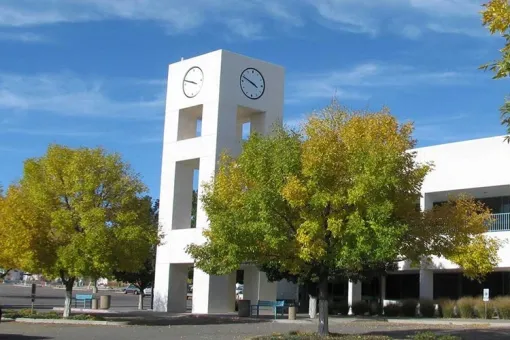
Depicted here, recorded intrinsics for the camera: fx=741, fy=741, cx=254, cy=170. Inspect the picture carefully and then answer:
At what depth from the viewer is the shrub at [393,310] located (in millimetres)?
39750

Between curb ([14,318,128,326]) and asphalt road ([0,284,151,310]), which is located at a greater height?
curb ([14,318,128,326])

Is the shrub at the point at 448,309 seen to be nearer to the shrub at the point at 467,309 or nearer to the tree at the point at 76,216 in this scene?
the shrub at the point at 467,309

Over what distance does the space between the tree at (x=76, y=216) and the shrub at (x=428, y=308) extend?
15390 millimetres

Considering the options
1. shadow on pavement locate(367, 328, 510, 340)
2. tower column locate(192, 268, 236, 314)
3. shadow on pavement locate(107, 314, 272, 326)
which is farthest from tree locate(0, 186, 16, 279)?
shadow on pavement locate(367, 328, 510, 340)

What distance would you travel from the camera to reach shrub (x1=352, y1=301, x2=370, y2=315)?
4169 cm

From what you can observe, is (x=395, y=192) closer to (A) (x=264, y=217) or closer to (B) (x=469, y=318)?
(A) (x=264, y=217)

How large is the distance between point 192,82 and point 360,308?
16.2 metres

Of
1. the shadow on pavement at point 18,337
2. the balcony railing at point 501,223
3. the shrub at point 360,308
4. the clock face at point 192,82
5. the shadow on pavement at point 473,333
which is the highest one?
the clock face at point 192,82

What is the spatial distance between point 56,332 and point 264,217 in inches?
368

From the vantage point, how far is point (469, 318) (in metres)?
35.1

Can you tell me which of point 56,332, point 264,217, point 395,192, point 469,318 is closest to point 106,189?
point 56,332

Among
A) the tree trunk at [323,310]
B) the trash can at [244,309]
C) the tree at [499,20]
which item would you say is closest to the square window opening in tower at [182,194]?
the trash can at [244,309]

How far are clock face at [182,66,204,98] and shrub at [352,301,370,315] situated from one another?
49.9ft

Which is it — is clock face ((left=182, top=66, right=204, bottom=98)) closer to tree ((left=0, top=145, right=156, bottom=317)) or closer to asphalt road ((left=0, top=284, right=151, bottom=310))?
tree ((left=0, top=145, right=156, bottom=317))
